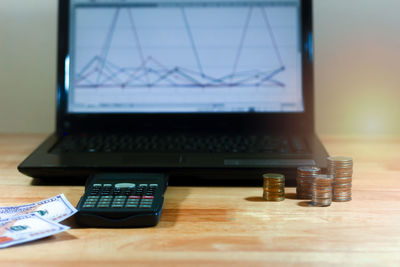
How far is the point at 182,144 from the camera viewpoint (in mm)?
948

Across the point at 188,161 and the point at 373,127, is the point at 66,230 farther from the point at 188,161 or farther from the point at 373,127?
the point at 373,127

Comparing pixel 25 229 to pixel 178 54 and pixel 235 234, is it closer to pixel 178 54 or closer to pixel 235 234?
pixel 235 234

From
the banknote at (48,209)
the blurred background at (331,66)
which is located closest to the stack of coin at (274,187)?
the banknote at (48,209)

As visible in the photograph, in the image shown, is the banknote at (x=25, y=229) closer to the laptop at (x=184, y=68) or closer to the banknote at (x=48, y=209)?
the banknote at (x=48, y=209)

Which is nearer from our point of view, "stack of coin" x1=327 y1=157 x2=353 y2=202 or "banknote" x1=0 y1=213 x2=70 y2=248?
"banknote" x1=0 y1=213 x2=70 y2=248

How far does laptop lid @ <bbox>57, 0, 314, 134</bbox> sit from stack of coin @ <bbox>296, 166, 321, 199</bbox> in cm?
31

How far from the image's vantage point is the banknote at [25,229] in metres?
0.58

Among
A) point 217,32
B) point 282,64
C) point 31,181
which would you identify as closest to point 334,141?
point 282,64

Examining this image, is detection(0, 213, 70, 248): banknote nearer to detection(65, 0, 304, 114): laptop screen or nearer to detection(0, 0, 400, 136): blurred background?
detection(65, 0, 304, 114): laptop screen

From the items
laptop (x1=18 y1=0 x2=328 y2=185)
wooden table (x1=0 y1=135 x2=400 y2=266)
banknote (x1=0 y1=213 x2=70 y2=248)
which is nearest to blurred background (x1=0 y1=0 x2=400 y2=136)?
laptop (x1=18 y1=0 x2=328 y2=185)

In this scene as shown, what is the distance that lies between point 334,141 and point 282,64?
0.23 m

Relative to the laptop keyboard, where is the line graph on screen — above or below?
above

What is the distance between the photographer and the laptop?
1062mm

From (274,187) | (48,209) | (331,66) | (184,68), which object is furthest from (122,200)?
(331,66)
